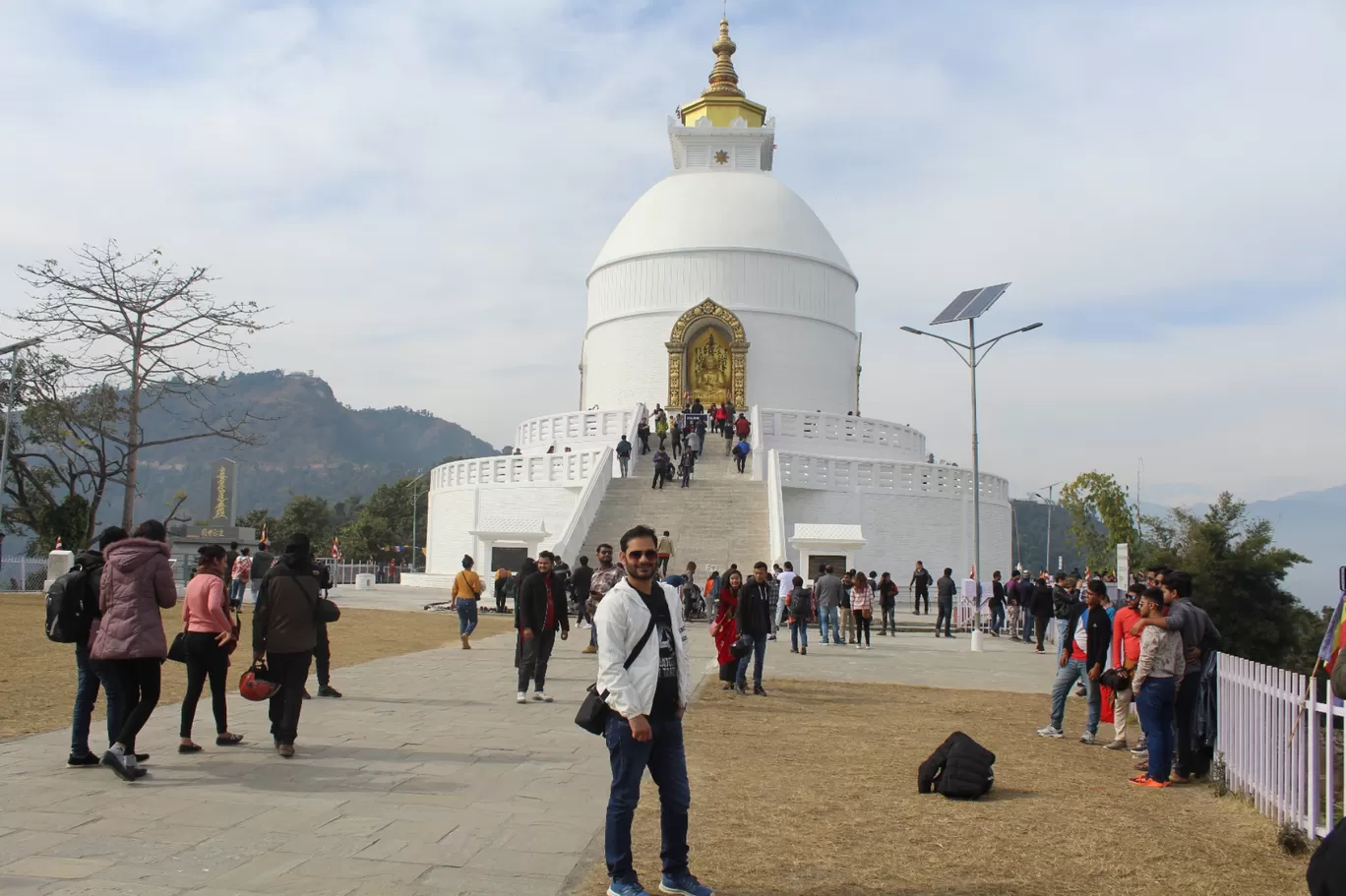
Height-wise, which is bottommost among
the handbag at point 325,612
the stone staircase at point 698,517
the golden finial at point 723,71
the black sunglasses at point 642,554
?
the handbag at point 325,612

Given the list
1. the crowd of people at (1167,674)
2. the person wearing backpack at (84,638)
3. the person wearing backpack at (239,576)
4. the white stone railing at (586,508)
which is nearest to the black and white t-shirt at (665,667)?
the person wearing backpack at (84,638)

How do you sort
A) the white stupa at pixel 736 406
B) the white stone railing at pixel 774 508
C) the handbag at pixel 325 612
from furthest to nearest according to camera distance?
the white stupa at pixel 736 406 < the white stone railing at pixel 774 508 < the handbag at pixel 325 612

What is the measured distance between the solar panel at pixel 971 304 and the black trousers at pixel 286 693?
18951 millimetres

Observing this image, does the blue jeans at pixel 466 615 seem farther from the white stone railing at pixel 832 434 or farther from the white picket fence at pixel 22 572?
the white picket fence at pixel 22 572

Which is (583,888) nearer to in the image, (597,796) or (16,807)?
(597,796)

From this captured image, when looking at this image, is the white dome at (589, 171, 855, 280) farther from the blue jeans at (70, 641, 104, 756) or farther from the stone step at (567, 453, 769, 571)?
the blue jeans at (70, 641, 104, 756)

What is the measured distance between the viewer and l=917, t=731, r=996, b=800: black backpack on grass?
22.5 feet

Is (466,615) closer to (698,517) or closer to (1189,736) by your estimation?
(1189,736)

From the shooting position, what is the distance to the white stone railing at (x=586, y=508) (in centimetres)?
2358

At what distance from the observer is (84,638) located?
7.04 meters

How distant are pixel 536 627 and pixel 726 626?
2.42 meters

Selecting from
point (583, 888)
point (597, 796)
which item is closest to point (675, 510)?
point (597, 796)

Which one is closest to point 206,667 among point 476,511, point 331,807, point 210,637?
point 210,637

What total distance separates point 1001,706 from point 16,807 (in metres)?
8.81
